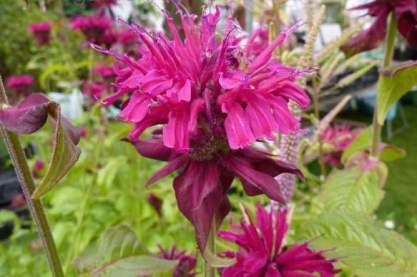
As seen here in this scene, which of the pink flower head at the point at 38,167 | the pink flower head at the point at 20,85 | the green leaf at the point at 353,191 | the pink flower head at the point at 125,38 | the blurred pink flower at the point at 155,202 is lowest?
the blurred pink flower at the point at 155,202

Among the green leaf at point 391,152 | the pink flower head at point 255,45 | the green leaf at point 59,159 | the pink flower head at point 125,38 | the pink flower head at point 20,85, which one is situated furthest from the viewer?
the pink flower head at point 20,85

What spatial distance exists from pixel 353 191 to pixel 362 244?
0.19m

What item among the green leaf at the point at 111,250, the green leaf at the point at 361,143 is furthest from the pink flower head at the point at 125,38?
the green leaf at the point at 111,250

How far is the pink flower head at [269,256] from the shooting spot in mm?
389

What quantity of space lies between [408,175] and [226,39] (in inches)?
82.5

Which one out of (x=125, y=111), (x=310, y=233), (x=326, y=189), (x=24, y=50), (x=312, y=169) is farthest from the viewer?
(x=24, y=50)

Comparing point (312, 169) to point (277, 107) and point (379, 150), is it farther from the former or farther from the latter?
point (277, 107)

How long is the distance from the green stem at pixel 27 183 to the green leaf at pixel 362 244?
0.67 ft

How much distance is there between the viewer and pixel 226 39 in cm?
37

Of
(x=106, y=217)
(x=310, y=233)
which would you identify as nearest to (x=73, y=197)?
(x=106, y=217)

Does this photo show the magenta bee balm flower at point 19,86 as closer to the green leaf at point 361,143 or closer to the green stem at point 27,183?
the green leaf at point 361,143

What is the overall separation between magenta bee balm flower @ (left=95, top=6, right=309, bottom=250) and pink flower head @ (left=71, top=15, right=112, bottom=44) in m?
0.94

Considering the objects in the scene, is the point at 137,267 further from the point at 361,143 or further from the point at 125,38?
the point at 125,38

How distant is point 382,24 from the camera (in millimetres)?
582
